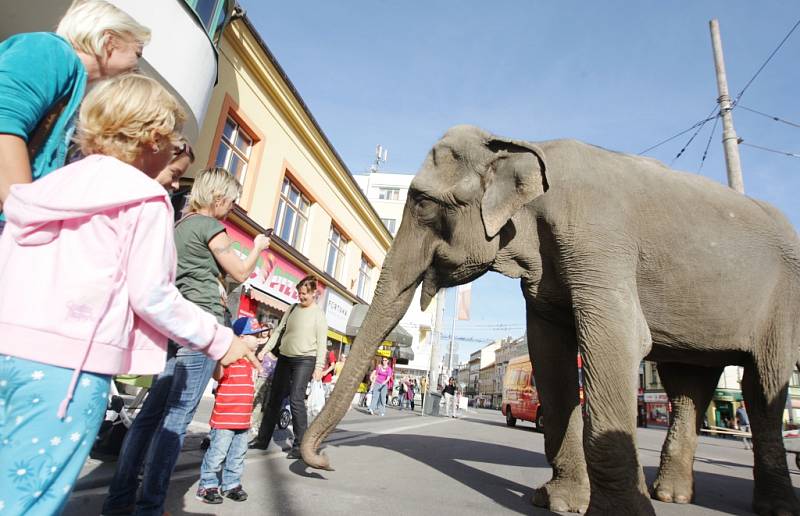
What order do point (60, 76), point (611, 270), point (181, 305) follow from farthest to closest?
Result: point (611, 270), point (60, 76), point (181, 305)

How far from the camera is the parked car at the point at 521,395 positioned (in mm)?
15875

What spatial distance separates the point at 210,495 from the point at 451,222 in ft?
7.73

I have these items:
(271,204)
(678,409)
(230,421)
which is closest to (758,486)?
(678,409)

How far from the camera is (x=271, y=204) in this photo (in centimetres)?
1384

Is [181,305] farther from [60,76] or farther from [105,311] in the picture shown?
[60,76]

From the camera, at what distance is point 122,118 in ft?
4.36

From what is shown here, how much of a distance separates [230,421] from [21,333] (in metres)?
2.13

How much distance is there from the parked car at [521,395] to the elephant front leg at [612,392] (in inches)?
522

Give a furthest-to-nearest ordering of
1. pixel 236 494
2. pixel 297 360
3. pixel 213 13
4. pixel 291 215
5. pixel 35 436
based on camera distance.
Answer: pixel 291 215
pixel 213 13
pixel 297 360
pixel 236 494
pixel 35 436

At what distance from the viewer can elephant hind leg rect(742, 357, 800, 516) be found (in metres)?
3.33

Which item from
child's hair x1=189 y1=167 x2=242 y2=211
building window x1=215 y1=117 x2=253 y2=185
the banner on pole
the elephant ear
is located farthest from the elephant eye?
the banner on pole

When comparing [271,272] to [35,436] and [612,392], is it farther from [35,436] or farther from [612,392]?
[35,436]

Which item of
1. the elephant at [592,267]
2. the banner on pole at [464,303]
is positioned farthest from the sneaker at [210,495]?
the banner on pole at [464,303]

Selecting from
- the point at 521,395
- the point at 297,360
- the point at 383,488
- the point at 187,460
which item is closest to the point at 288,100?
the point at 297,360
